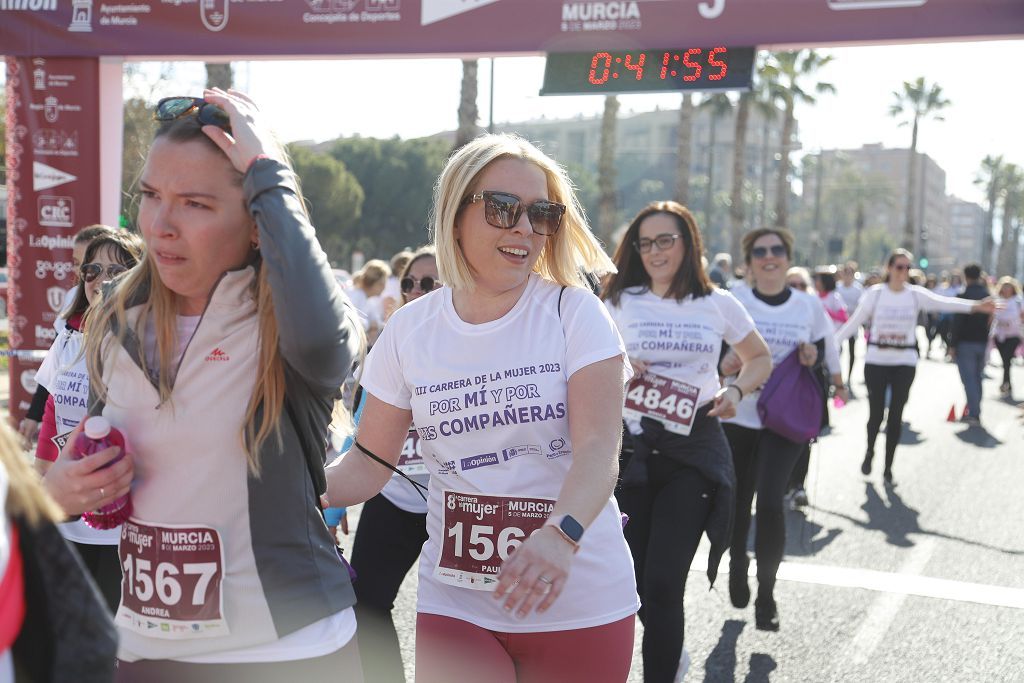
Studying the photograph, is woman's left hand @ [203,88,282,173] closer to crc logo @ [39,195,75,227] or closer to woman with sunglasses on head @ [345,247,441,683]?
woman with sunglasses on head @ [345,247,441,683]

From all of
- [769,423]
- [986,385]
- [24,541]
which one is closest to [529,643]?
[24,541]

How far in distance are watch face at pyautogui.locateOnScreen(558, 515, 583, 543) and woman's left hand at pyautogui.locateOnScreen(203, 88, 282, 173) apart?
0.94 metres

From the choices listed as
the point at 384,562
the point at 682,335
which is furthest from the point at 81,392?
the point at 682,335

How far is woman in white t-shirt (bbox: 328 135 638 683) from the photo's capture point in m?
2.50

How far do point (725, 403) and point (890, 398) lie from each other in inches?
234

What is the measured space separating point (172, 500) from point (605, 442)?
97cm

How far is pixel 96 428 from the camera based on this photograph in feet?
6.16

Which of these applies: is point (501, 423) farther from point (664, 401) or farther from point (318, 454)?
point (664, 401)

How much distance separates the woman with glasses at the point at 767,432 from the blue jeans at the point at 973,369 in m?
8.29

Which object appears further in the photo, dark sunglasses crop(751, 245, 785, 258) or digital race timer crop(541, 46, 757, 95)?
digital race timer crop(541, 46, 757, 95)

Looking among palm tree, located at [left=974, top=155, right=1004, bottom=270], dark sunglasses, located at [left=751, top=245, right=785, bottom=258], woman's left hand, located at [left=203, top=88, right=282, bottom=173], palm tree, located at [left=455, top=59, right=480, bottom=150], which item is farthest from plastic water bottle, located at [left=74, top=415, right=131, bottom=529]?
palm tree, located at [left=974, top=155, right=1004, bottom=270]

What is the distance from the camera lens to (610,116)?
2023 cm

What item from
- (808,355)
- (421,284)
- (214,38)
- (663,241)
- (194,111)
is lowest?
(808,355)

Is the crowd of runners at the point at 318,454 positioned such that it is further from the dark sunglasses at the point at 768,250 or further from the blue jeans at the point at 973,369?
the blue jeans at the point at 973,369
